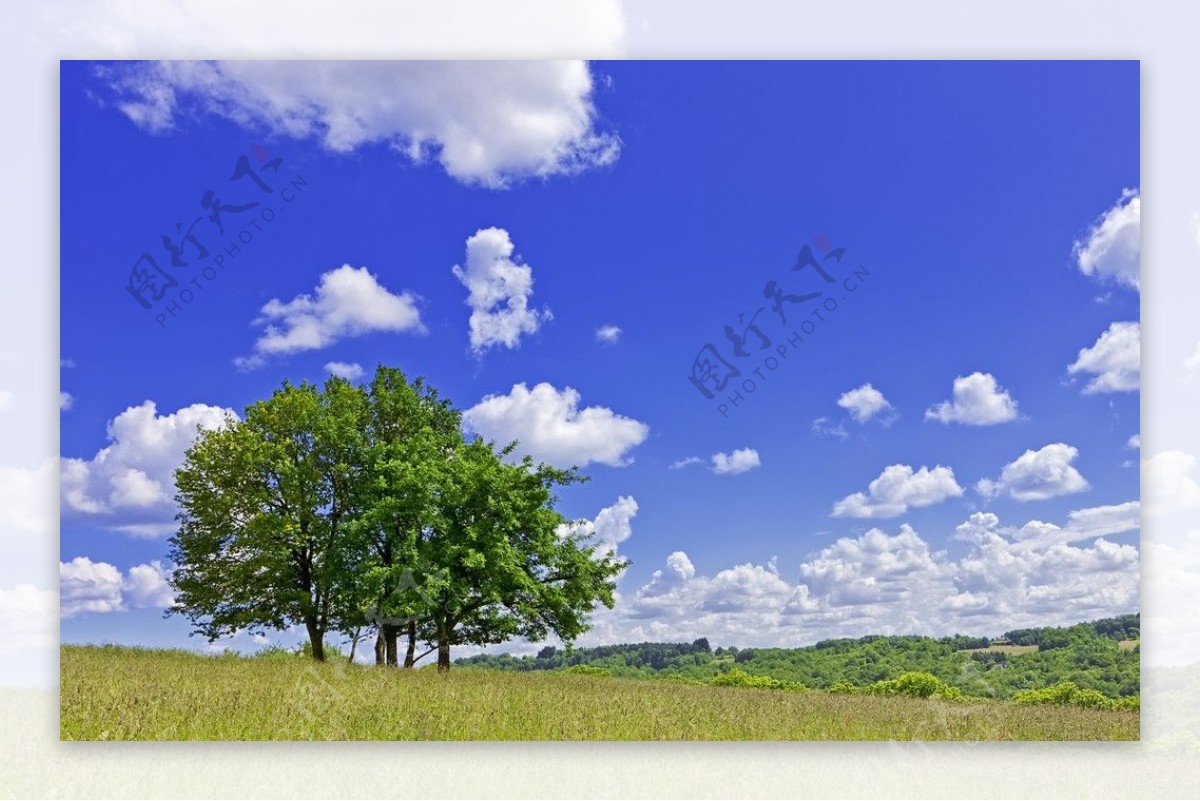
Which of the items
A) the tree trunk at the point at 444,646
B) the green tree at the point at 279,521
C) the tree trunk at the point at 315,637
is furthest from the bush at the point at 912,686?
the tree trunk at the point at 315,637

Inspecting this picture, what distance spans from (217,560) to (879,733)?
411 inches

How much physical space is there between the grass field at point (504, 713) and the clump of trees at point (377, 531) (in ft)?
7.31

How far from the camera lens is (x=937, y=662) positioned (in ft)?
37.0

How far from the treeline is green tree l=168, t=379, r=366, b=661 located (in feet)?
17.8

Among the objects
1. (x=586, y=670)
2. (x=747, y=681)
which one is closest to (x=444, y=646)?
(x=586, y=670)

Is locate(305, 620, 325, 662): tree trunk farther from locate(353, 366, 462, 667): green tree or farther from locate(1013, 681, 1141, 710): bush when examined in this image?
locate(1013, 681, 1141, 710): bush

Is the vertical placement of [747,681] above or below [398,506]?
below

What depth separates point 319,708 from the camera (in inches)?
411

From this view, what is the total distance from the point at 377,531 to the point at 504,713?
190 inches

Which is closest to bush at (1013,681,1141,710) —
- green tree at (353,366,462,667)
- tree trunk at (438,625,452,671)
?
tree trunk at (438,625,452,671)

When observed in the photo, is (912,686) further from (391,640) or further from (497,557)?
(391,640)

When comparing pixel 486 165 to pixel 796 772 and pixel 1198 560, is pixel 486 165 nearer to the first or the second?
pixel 796 772

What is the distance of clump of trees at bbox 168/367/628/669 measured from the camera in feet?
46.2

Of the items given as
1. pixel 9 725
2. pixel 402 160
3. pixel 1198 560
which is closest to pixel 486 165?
pixel 402 160
